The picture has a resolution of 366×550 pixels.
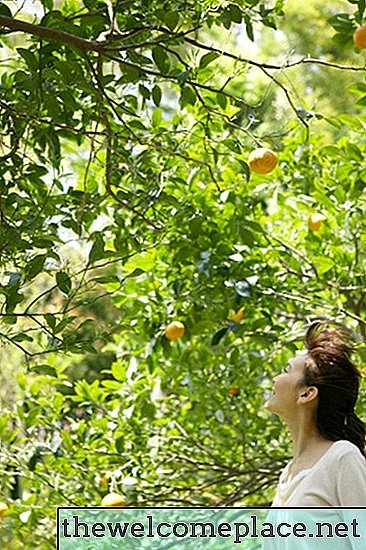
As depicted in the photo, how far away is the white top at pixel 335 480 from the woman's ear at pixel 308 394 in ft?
0.40

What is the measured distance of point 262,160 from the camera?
6.81 feet

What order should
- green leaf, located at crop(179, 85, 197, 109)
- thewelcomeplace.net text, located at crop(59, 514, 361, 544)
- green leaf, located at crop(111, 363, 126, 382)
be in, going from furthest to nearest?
green leaf, located at crop(111, 363, 126, 382) → thewelcomeplace.net text, located at crop(59, 514, 361, 544) → green leaf, located at crop(179, 85, 197, 109)

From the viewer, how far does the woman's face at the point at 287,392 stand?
5.96 ft

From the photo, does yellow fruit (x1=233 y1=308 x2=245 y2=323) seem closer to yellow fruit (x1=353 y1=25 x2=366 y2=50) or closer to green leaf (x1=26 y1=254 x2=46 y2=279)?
yellow fruit (x1=353 y1=25 x2=366 y2=50)

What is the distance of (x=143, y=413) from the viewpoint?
2.84 m

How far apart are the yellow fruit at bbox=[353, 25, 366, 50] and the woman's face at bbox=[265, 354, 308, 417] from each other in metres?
0.61

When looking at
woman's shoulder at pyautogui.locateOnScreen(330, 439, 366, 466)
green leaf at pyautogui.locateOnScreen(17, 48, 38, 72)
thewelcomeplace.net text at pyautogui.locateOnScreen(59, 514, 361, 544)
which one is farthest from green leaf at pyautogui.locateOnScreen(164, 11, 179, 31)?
thewelcomeplace.net text at pyautogui.locateOnScreen(59, 514, 361, 544)

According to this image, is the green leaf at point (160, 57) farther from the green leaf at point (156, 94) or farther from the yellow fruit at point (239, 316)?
the yellow fruit at point (239, 316)

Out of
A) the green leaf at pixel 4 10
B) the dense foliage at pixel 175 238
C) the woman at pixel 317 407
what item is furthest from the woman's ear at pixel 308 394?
the green leaf at pixel 4 10

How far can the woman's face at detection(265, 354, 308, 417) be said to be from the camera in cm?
182

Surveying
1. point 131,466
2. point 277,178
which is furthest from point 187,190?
point 131,466

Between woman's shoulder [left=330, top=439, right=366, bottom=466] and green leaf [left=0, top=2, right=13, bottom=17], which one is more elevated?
green leaf [left=0, top=2, right=13, bottom=17]

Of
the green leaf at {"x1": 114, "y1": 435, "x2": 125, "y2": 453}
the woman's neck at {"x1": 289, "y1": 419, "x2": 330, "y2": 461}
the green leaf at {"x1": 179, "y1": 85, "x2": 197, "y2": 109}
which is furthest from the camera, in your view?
the green leaf at {"x1": 114, "y1": 435, "x2": 125, "y2": 453}

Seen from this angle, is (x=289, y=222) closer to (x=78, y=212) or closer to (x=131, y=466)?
(x=131, y=466)
